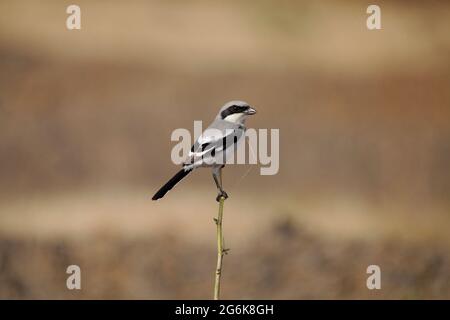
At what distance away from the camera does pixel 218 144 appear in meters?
1.65

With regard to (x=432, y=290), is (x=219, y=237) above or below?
above

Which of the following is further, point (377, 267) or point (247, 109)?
point (377, 267)

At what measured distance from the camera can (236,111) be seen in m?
1.69

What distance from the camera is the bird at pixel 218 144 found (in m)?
1.62

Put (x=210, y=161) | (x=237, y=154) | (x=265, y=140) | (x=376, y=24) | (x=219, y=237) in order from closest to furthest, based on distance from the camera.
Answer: (x=219, y=237) → (x=210, y=161) → (x=237, y=154) → (x=265, y=140) → (x=376, y=24)

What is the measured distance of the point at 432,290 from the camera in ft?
7.66

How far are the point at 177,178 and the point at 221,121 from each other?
195mm

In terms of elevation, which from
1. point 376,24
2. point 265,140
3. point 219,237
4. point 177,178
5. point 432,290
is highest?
point 376,24

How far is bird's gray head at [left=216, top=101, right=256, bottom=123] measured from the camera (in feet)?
5.54

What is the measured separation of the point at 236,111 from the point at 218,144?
0.11 m

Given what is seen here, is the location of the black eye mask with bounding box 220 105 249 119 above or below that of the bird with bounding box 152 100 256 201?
above

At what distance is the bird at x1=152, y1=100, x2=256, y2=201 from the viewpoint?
1.62 metres
